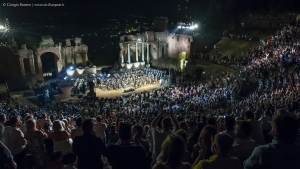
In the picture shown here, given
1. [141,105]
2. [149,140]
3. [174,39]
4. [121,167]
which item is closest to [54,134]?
[149,140]

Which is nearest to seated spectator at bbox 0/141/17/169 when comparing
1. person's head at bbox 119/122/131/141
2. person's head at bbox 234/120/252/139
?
person's head at bbox 119/122/131/141

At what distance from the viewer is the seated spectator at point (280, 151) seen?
3.38 meters

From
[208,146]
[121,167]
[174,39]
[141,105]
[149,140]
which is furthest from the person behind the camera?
[174,39]

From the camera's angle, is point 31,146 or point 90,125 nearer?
point 90,125

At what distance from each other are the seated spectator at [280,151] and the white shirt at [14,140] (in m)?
4.60

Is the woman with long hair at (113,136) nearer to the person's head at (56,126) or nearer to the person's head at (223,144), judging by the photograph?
the person's head at (56,126)

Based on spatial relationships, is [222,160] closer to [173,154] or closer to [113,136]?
[173,154]

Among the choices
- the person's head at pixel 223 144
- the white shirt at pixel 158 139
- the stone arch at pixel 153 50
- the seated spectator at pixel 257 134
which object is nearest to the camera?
the person's head at pixel 223 144

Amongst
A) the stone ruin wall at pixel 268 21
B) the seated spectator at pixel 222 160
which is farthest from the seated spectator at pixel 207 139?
the stone ruin wall at pixel 268 21

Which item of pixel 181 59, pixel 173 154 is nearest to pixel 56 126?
pixel 173 154

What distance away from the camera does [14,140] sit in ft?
18.9

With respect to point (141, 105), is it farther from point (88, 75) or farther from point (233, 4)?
point (233, 4)

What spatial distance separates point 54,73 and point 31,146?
3704 centimetres

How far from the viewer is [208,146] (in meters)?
4.61
